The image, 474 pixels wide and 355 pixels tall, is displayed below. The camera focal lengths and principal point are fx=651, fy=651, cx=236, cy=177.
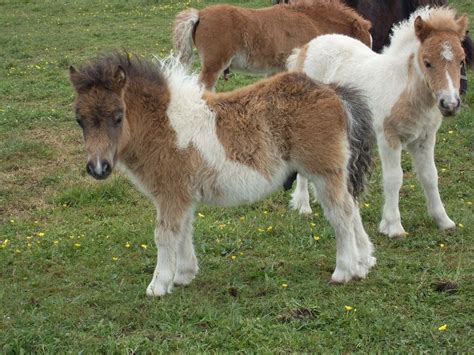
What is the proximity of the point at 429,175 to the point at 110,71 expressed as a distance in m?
3.21

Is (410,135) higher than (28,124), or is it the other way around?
(410,135)

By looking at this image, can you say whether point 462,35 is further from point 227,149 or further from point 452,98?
point 227,149

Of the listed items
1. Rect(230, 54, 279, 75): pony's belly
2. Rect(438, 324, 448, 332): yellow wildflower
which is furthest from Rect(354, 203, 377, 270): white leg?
Rect(230, 54, 279, 75): pony's belly

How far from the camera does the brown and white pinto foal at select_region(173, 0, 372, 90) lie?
9430 mm

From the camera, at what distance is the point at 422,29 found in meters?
5.60

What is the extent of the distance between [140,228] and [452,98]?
3.15 metres

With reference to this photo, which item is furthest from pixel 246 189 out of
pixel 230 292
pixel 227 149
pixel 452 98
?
pixel 452 98

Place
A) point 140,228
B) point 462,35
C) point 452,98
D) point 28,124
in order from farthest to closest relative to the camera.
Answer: point 28,124 → point 140,228 → point 462,35 → point 452,98

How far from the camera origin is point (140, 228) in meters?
6.43

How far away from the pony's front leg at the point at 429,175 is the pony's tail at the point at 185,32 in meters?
4.45

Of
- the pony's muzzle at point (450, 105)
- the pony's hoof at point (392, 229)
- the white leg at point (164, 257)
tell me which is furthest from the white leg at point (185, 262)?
the pony's muzzle at point (450, 105)

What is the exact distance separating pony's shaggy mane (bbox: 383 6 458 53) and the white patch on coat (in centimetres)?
192

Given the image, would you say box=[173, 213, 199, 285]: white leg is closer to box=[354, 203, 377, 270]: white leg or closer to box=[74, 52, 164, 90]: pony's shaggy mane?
box=[74, 52, 164, 90]: pony's shaggy mane

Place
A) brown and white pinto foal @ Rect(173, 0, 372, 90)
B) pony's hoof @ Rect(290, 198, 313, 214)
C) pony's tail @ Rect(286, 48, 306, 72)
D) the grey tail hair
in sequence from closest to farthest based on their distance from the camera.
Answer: the grey tail hair → pony's hoof @ Rect(290, 198, 313, 214) → pony's tail @ Rect(286, 48, 306, 72) → brown and white pinto foal @ Rect(173, 0, 372, 90)
